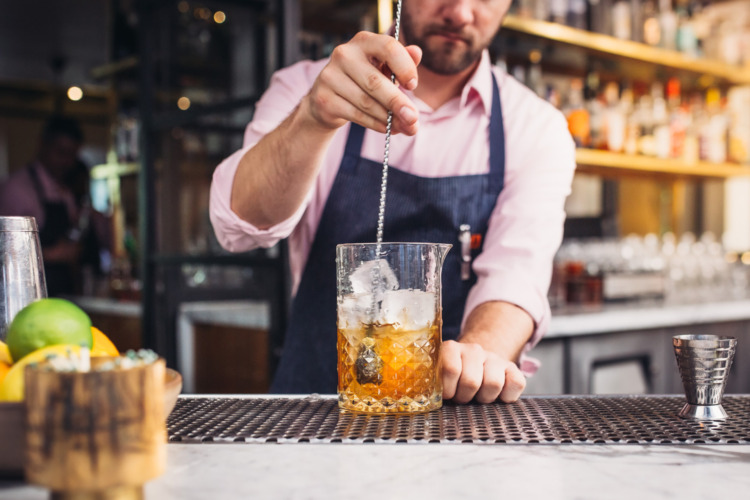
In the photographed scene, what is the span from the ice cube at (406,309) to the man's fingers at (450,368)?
7 centimetres

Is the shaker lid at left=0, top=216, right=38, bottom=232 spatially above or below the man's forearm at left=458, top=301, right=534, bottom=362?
above

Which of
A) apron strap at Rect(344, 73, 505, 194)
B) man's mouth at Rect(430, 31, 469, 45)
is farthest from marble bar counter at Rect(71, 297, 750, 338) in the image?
man's mouth at Rect(430, 31, 469, 45)

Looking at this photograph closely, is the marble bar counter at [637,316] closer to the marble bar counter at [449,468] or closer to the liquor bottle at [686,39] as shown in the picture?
the liquor bottle at [686,39]

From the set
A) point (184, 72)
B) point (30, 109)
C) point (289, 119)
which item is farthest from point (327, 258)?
point (30, 109)

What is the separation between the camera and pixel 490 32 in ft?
4.99

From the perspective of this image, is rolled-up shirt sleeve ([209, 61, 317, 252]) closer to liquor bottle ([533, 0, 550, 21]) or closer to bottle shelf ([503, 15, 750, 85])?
bottle shelf ([503, 15, 750, 85])

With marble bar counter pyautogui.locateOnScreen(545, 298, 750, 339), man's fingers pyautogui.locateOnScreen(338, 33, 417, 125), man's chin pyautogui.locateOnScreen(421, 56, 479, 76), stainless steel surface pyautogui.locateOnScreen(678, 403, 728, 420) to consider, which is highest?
man's chin pyautogui.locateOnScreen(421, 56, 479, 76)

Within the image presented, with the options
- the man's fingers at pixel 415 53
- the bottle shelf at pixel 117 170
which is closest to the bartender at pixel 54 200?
the bottle shelf at pixel 117 170

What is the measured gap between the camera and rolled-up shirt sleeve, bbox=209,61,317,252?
1.32 meters

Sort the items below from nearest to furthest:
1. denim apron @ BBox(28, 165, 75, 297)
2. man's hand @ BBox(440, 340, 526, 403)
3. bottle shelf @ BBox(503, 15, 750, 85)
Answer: man's hand @ BBox(440, 340, 526, 403), bottle shelf @ BBox(503, 15, 750, 85), denim apron @ BBox(28, 165, 75, 297)

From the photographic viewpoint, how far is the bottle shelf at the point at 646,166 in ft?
9.72

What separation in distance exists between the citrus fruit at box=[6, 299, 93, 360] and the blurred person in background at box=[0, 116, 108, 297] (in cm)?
331

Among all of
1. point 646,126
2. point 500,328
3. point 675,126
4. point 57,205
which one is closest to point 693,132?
point 675,126

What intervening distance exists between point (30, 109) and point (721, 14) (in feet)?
21.5
